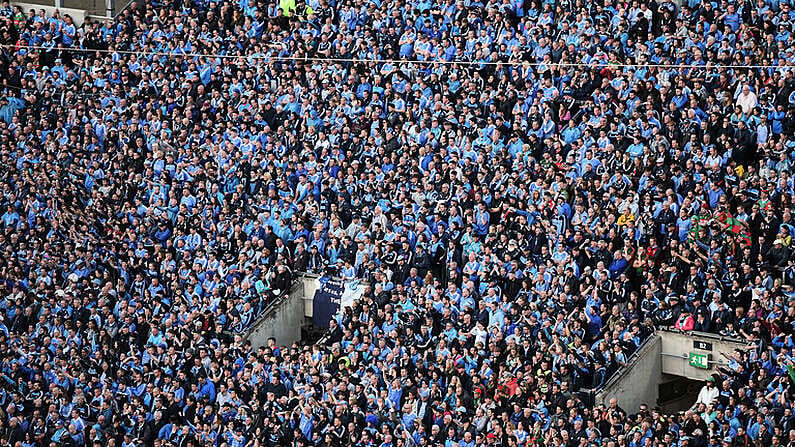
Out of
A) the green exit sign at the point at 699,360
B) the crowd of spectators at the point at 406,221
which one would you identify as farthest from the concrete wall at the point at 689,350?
the crowd of spectators at the point at 406,221

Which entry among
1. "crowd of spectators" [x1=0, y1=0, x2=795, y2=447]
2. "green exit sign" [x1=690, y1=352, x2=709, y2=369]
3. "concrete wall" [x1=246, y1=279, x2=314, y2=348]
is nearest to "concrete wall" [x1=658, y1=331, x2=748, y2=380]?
"green exit sign" [x1=690, y1=352, x2=709, y2=369]

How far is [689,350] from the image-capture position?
74.6ft

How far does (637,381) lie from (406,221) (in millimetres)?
5016

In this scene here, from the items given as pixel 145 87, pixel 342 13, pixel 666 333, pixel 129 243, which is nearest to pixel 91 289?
pixel 129 243

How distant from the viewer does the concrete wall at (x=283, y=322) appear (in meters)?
26.6

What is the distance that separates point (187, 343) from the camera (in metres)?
25.6

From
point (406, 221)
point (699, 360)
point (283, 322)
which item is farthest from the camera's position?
point (283, 322)

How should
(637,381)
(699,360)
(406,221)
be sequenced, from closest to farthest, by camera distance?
(699,360)
(637,381)
(406,221)

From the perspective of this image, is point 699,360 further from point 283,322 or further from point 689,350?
point 283,322

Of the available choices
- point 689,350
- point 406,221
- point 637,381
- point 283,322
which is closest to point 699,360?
point 689,350

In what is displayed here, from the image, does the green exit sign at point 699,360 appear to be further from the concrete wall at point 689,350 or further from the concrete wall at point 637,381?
the concrete wall at point 637,381

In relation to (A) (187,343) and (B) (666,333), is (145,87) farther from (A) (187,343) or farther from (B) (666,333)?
(B) (666,333)

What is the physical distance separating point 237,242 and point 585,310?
7.20 metres

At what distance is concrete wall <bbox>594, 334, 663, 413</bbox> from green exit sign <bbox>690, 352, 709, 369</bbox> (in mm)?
546
